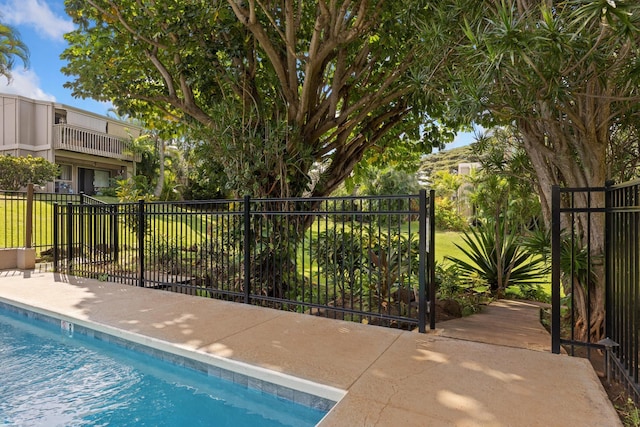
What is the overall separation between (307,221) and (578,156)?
4203mm

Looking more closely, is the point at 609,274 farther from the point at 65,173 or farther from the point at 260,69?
the point at 65,173

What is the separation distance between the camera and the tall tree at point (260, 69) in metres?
5.96

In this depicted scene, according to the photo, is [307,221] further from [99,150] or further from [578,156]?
[99,150]

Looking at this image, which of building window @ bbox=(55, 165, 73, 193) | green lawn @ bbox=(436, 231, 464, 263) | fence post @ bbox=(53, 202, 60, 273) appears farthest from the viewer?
building window @ bbox=(55, 165, 73, 193)

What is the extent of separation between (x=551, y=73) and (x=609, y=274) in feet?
5.89

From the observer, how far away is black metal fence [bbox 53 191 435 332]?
4.41 m

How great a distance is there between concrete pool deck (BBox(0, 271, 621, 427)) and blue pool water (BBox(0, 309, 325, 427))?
0.80 ft

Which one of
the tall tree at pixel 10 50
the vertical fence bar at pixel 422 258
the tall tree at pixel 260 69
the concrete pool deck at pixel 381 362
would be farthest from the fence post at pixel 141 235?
the tall tree at pixel 10 50

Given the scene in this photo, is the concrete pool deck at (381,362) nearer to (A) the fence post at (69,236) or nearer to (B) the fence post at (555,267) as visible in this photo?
(B) the fence post at (555,267)

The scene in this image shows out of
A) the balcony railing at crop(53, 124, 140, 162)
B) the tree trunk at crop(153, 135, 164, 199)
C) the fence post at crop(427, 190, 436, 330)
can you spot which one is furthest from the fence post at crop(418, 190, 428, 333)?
A: the balcony railing at crop(53, 124, 140, 162)

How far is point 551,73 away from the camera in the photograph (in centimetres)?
316

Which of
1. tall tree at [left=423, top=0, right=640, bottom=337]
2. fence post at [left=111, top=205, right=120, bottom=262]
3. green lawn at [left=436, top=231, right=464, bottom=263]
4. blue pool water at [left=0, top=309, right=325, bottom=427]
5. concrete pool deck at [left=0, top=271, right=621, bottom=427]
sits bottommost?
blue pool water at [left=0, top=309, right=325, bottom=427]

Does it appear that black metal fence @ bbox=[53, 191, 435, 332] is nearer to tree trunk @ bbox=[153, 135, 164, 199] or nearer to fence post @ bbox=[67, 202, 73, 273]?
fence post @ bbox=[67, 202, 73, 273]

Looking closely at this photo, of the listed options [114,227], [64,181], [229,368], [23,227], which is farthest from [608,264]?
[64,181]
